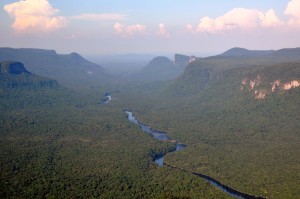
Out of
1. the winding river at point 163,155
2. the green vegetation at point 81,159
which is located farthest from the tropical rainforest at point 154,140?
the winding river at point 163,155

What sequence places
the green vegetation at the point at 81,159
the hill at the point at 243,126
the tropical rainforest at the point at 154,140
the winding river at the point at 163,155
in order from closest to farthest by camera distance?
the green vegetation at the point at 81,159 → the winding river at the point at 163,155 → the tropical rainforest at the point at 154,140 → the hill at the point at 243,126

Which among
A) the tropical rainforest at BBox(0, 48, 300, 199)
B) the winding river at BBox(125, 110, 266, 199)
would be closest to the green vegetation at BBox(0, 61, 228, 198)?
the tropical rainforest at BBox(0, 48, 300, 199)

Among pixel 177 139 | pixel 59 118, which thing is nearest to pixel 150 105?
pixel 59 118

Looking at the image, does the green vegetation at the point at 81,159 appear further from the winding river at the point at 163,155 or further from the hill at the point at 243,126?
the hill at the point at 243,126

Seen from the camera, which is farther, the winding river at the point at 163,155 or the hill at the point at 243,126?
the hill at the point at 243,126

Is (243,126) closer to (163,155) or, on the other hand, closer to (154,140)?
(154,140)

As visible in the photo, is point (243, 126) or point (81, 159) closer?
point (81, 159)

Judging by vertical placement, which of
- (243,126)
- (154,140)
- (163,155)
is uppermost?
(243,126)

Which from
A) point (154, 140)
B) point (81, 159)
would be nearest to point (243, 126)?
point (154, 140)

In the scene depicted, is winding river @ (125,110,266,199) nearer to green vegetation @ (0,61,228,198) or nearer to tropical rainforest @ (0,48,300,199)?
tropical rainforest @ (0,48,300,199)
